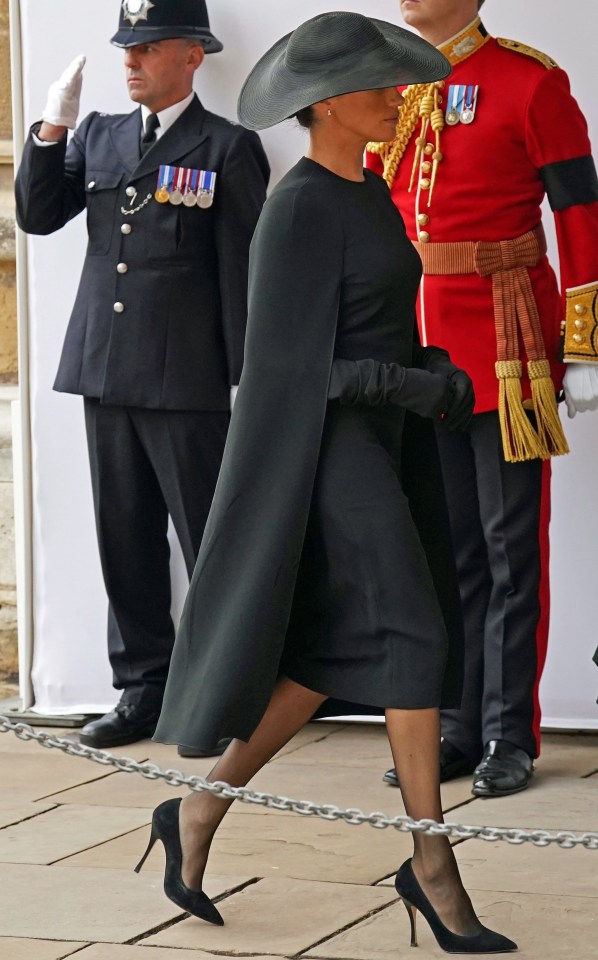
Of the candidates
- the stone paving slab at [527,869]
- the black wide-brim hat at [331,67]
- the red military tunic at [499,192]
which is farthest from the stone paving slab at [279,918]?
the black wide-brim hat at [331,67]

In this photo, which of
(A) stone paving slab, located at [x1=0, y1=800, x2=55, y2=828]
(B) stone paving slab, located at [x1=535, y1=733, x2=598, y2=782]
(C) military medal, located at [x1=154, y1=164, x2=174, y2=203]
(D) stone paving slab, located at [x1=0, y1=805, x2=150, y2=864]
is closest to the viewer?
(D) stone paving slab, located at [x1=0, y1=805, x2=150, y2=864]

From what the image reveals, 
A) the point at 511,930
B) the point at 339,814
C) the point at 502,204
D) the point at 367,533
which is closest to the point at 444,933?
the point at 511,930

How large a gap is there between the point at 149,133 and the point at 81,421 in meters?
0.88

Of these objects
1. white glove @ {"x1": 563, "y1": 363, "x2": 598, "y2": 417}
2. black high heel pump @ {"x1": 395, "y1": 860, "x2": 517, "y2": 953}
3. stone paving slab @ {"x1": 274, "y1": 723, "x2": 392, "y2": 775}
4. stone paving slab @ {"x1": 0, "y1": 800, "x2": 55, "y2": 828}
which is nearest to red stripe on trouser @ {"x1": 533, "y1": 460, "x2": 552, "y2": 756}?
white glove @ {"x1": 563, "y1": 363, "x2": 598, "y2": 417}

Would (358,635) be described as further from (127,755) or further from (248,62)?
(248,62)

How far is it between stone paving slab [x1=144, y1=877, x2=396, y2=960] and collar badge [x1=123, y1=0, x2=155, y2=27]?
7.92 feet

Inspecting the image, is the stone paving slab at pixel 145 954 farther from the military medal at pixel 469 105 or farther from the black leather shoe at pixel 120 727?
the military medal at pixel 469 105

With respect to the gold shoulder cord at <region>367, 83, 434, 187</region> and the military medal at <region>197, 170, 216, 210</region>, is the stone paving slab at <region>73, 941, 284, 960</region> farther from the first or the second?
the military medal at <region>197, 170, 216, 210</region>

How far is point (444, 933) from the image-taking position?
2.94m

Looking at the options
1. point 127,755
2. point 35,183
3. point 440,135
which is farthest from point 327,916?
point 35,183

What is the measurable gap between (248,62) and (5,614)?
6.63 feet

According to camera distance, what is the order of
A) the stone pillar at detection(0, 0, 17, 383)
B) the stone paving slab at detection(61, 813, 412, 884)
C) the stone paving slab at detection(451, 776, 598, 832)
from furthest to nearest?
the stone pillar at detection(0, 0, 17, 383), the stone paving slab at detection(451, 776, 598, 832), the stone paving slab at detection(61, 813, 412, 884)

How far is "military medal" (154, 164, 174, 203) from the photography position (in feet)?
15.4

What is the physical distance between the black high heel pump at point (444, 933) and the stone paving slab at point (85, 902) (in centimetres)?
50
